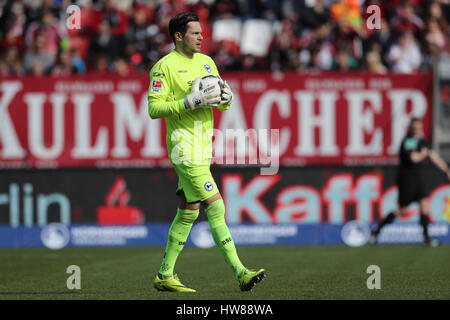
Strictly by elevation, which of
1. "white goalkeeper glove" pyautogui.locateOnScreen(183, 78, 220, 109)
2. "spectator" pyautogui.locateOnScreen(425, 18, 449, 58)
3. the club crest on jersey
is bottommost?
the club crest on jersey

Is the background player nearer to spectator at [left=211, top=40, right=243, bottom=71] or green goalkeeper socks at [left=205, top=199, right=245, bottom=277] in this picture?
spectator at [left=211, top=40, right=243, bottom=71]

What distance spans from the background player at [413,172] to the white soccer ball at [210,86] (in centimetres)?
834

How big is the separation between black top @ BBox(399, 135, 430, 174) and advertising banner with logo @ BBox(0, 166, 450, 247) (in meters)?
0.81

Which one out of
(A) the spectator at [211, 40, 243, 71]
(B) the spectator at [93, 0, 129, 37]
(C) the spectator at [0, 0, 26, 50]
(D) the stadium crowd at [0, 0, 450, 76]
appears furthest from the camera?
(C) the spectator at [0, 0, 26, 50]

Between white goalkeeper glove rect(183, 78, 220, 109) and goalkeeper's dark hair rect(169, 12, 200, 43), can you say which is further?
goalkeeper's dark hair rect(169, 12, 200, 43)

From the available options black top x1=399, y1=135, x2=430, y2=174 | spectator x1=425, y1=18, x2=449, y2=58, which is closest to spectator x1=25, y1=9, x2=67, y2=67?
black top x1=399, y1=135, x2=430, y2=174

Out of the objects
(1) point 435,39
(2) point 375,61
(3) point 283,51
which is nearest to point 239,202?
(3) point 283,51

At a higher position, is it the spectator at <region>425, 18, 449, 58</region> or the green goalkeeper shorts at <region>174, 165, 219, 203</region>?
the spectator at <region>425, 18, 449, 58</region>

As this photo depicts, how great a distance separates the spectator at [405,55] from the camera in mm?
18703

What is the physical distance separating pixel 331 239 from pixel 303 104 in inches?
97.0

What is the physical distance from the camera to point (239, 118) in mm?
17625

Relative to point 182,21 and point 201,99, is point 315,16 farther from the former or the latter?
point 201,99

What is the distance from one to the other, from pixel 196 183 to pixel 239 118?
28.1ft

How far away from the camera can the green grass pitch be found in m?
9.06
